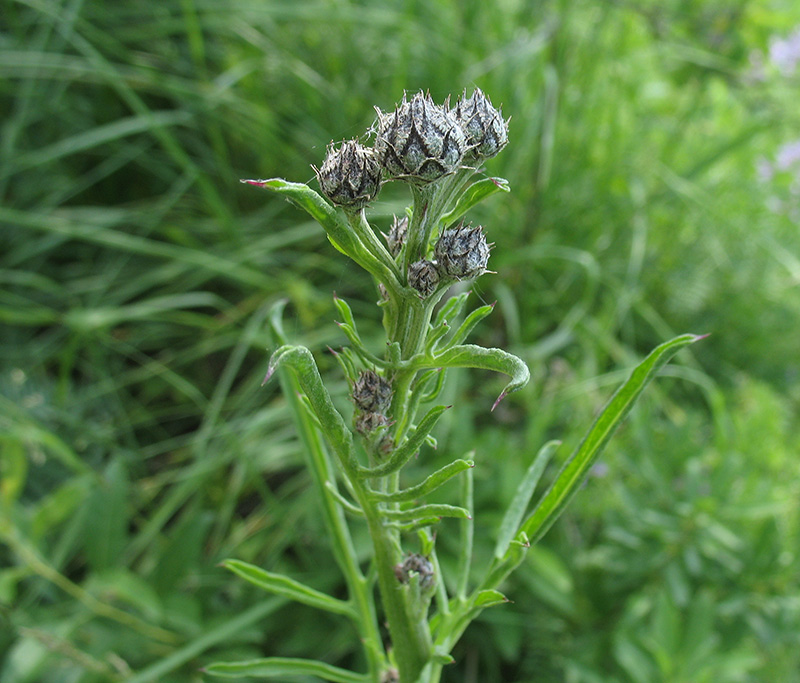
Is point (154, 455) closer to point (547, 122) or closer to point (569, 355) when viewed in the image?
point (569, 355)

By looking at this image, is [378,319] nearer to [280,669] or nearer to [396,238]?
[280,669]

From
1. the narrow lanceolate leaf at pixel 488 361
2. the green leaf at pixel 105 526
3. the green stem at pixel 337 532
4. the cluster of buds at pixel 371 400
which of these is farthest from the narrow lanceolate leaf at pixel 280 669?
the green leaf at pixel 105 526

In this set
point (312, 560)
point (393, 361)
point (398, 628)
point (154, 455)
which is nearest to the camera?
point (393, 361)

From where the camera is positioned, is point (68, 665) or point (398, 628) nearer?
point (398, 628)

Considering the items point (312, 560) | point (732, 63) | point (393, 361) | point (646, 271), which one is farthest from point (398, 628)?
point (732, 63)

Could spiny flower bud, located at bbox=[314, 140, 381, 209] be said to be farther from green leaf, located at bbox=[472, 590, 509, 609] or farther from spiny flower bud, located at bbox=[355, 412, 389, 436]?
green leaf, located at bbox=[472, 590, 509, 609]

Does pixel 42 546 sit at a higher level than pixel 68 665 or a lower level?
higher
